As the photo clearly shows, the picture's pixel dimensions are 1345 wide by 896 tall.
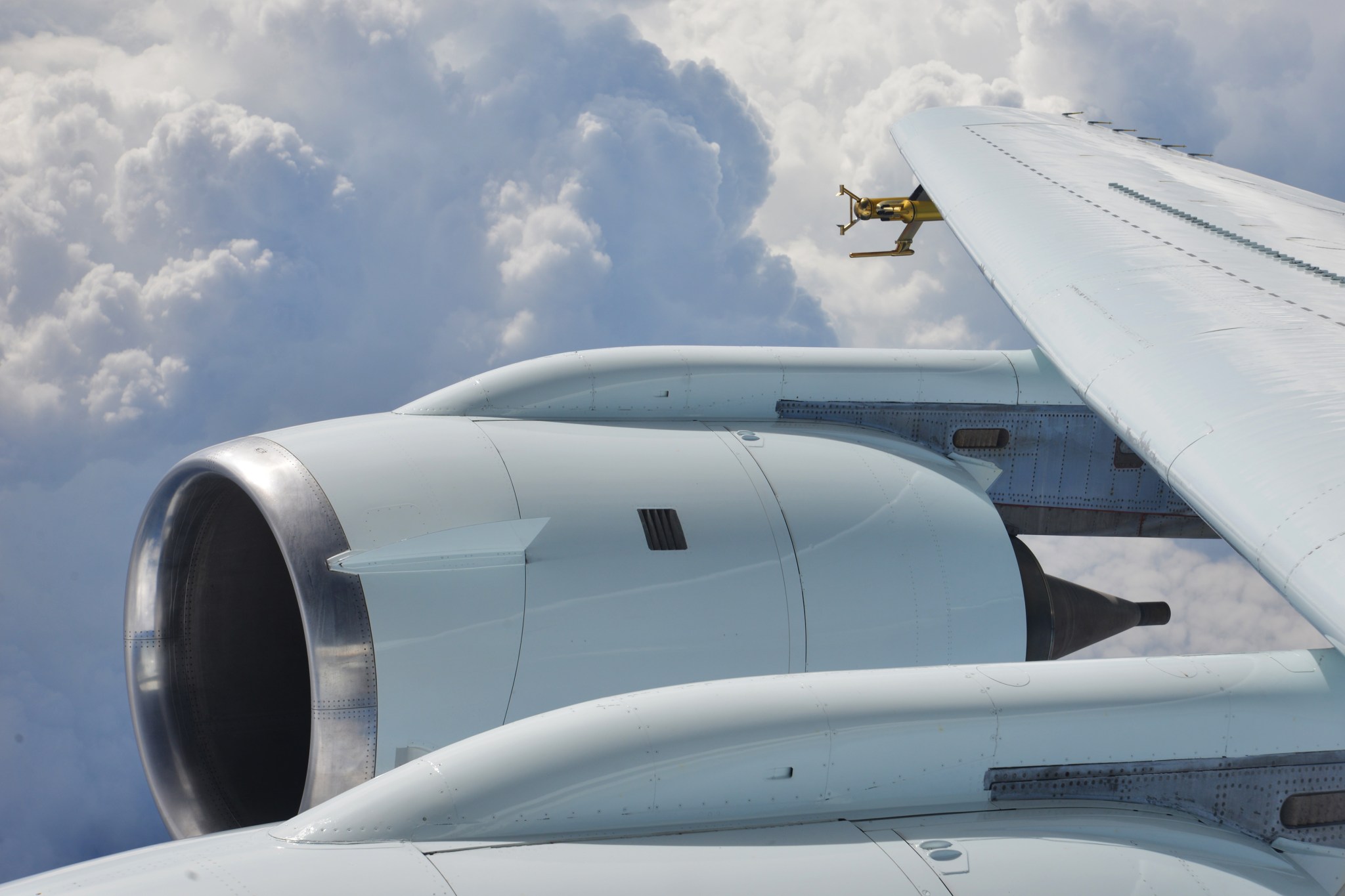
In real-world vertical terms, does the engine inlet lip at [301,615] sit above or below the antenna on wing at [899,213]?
below

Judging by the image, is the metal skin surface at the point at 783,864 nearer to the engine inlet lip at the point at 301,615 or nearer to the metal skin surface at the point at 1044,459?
the engine inlet lip at the point at 301,615

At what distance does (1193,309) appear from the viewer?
648 cm

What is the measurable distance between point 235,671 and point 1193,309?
7.09 m

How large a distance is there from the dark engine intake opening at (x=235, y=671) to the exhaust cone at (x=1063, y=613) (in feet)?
18.9

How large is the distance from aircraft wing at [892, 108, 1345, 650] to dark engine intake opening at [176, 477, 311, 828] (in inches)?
234

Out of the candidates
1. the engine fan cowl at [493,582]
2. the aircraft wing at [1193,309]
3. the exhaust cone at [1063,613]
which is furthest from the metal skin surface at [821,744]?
the exhaust cone at [1063,613]

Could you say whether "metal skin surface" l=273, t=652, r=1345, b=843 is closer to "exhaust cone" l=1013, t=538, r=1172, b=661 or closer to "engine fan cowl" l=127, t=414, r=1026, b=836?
"engine fan cowl" l=127, t=414, r=1026, b=836

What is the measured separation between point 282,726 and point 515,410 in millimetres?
2990

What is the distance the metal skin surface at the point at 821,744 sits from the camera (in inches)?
164

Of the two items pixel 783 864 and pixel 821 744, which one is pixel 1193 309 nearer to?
pixel 821 744

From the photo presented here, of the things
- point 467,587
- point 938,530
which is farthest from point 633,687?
point 938,530

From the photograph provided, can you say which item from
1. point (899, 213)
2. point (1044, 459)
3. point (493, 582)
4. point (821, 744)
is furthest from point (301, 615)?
point (899, 213)

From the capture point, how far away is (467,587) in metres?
6.10

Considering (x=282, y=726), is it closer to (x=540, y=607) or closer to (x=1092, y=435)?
(x=540, y=607)
